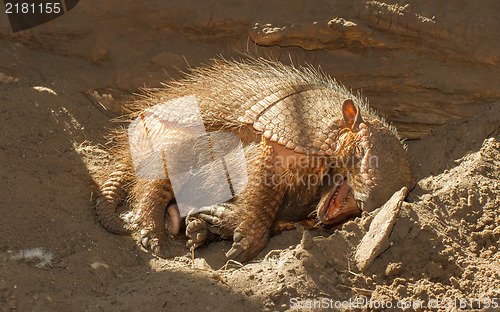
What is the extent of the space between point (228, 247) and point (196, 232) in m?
0.30

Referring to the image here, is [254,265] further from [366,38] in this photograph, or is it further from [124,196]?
[366,38]

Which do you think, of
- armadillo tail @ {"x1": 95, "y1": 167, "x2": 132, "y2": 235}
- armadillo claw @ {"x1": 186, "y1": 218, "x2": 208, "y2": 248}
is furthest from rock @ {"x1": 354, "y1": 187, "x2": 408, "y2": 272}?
armadillo tail @ {"x1": 95, "y1": 167, "x2": 132, "y2": 235}

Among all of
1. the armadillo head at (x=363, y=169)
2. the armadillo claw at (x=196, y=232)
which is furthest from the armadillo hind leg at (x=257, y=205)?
the armadillo head at (x=363, y=169)

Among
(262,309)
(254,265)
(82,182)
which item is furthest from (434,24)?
(82,182)

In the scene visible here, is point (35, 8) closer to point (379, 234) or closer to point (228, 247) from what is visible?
point (228, 247)

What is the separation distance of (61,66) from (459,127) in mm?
3759

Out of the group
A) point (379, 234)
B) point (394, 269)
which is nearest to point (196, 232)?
point (379, 234)

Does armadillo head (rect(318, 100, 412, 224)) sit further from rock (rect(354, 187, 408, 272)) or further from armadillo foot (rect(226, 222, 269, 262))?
armadillo foot (rect(226, 222, 269, 262))

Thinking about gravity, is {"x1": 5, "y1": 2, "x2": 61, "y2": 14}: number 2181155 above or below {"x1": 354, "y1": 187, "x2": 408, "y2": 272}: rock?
above

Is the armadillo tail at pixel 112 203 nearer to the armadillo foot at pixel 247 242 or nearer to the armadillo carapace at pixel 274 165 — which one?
the armadillo carapace at pixel 274 165

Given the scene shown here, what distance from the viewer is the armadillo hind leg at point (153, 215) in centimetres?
408

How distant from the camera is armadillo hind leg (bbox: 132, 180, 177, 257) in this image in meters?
4.08

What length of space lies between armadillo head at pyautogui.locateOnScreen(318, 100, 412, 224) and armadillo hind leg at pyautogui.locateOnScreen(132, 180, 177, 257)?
124cm

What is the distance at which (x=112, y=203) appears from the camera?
432 centimetres
